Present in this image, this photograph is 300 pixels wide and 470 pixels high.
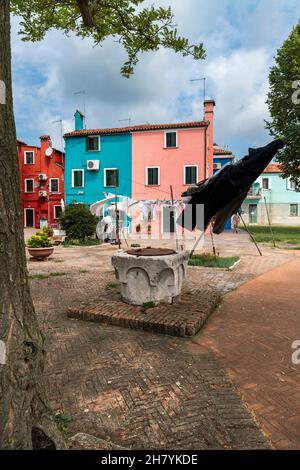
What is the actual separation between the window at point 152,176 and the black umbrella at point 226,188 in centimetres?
1851

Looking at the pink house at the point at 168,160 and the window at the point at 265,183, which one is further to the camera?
the window at the point at 265,183

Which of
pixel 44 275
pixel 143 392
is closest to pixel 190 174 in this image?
pixel 44 275

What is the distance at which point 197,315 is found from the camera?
554cm

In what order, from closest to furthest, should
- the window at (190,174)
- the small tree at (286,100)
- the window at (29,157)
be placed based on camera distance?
the small tree at (286,100)
the window at (190,174)
the window at (29,157)

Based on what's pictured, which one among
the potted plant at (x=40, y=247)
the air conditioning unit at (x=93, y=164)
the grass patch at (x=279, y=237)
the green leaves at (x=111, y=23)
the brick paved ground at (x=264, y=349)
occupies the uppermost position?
the air conditioning unit at (x=93, y=164)

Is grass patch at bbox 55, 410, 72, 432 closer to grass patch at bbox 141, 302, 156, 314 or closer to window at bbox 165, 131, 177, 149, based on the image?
grass patch at bbox 141, 302, 156, 314

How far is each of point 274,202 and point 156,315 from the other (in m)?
42.8

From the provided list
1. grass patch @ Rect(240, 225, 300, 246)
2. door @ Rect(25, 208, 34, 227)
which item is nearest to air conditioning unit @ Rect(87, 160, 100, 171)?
door @ Rect(25, 208, 34, 227)

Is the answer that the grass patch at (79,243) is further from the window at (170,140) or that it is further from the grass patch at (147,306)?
the grass patch at (147,306)

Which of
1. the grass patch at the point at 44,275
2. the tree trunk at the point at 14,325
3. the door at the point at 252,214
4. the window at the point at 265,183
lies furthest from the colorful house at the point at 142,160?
the tree trunk at the point at 14,325

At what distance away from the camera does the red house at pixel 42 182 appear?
3700cm

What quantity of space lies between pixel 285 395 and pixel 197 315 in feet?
7.25

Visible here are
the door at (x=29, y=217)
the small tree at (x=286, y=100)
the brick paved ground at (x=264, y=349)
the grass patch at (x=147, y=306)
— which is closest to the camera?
the brick paved ground at (x=264, y=349)

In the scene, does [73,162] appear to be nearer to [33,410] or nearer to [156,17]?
[156,17]
